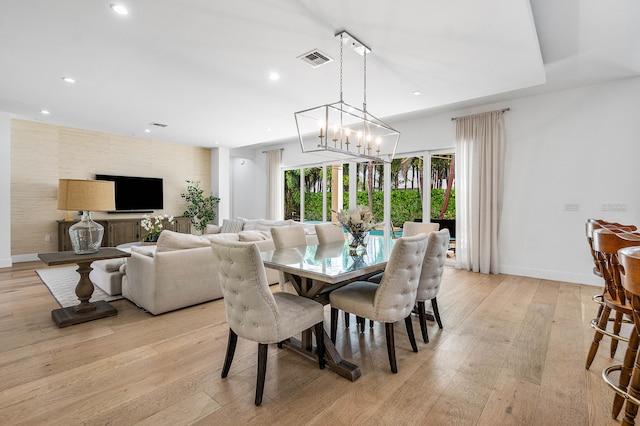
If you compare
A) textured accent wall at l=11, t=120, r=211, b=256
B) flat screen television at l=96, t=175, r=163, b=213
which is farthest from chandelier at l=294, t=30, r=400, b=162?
textured accent wall at l=11, t=120, r=211, b=256

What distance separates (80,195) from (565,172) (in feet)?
20.5

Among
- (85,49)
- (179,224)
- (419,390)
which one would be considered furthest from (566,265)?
(179,224)

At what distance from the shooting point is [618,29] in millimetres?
2941

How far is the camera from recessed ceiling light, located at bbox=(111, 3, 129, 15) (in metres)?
2.40

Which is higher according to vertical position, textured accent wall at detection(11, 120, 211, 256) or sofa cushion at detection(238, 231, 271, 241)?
textured accent wall at detection(11, 120, 211, 256)

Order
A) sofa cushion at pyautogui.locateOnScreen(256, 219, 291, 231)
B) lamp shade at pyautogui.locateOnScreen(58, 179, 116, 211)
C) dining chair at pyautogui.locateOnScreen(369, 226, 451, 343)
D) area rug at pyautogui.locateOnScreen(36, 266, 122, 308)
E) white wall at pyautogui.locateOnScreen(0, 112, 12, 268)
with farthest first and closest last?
1. sofa cushion at pyautogui.locateOnScreen(256, 219, 291, 231)
2. white wall at pyautogui.locateOnScreen(0, 112, 12, 268)
3. area rug at pyautogui.locateOnScreen(36, 266, 122, 308)
4. lamp shade at pyautogui.locateOnScreen(58, 179, 116, 211)
5. dining chair at pyautogui.locateOnScreen(369, 226, 451, 343)

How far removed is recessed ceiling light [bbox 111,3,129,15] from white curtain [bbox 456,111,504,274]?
5023 millimetres

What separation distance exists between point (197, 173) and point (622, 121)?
339 inches

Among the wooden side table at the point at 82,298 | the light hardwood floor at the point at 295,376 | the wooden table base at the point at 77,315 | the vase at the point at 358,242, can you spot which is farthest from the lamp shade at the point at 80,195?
the vase at the point at 358,242

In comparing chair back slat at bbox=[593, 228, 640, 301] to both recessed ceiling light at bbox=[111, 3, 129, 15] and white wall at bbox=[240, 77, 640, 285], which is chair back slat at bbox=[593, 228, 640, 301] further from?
recessed ceiling light at bbox=[111, 3, 129, 15]

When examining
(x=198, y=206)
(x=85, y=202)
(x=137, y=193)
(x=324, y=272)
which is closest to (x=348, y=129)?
(x=324, y=272)

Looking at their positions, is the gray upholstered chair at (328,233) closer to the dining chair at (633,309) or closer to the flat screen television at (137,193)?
the dining chair at (633,309)

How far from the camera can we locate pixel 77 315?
9.92 ft

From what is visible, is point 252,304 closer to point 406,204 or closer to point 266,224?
point 266,224
